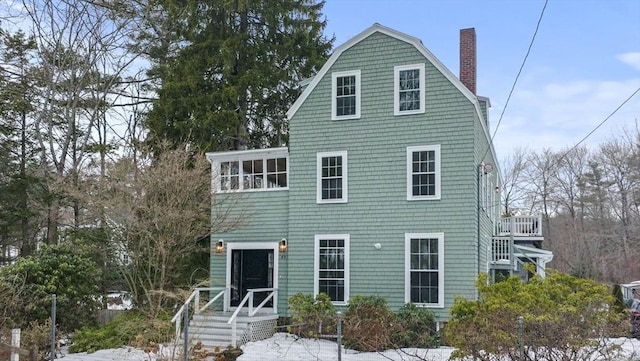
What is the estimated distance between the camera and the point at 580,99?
1877cm

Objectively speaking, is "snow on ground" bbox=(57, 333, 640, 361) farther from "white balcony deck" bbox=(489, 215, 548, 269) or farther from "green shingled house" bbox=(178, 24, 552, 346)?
"white balcony deck" bbox=(489, 215, 548, 269)

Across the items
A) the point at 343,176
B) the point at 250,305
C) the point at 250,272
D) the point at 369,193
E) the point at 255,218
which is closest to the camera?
the point at 250,305

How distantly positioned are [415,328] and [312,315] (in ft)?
8.01

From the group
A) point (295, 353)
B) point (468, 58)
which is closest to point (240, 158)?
point (295, 353)

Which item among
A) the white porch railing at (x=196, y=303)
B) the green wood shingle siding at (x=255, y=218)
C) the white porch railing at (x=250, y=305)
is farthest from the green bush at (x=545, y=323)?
the green wood shingle siding at (x=255, y=218)

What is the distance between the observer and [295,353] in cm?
1228

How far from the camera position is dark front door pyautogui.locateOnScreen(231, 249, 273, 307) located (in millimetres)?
15922

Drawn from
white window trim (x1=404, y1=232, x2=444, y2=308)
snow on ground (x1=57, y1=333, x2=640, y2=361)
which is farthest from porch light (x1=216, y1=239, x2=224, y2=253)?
white window trim (x1=404, y1=232, x2=444, y2=308)

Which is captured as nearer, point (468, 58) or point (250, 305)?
point (250, 305)

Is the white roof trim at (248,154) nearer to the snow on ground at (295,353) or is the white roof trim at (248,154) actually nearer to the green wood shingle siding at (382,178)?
the green wood shingle siding at (382,178)

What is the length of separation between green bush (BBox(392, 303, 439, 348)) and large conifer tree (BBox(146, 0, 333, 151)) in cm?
935

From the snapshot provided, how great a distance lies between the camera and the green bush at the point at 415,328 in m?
12.7

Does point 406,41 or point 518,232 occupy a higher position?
point 406,41

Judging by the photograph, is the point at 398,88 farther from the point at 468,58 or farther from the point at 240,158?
the point at 240,158
